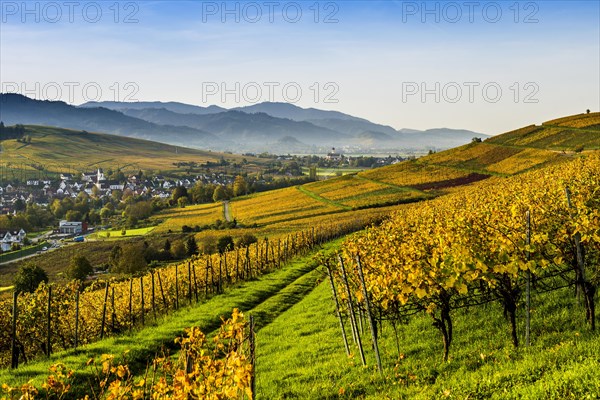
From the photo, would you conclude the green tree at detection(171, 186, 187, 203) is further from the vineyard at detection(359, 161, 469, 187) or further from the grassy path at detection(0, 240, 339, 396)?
the grassy path at detection(0, 240, 339, 396)

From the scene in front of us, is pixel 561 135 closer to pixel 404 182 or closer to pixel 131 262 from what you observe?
pixel 404 182

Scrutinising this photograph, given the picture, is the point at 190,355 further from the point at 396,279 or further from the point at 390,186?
the point at 390,186

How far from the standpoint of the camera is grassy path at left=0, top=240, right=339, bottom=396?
15400 mm

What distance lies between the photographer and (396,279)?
34.6 feet

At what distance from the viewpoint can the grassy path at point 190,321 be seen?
1540 cm

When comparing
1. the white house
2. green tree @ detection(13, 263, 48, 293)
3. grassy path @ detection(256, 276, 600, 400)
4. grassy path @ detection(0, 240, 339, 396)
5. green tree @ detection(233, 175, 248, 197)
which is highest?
green tree @ detection(233, 175, 248, 197)

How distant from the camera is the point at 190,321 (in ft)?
75.8

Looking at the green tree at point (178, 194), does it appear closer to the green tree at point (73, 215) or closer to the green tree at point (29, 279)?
the green tree at point (73, 215)

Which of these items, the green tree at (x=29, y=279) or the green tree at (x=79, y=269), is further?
the green tree at (x=79, y=269)

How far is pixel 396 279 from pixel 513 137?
12332cm

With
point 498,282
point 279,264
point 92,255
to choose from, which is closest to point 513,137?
point 279,264

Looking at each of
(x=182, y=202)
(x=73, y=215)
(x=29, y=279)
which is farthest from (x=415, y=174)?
(x=73, y=215)

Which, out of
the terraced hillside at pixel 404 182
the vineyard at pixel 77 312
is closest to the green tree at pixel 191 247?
the terraced hillside at pixel 404 182

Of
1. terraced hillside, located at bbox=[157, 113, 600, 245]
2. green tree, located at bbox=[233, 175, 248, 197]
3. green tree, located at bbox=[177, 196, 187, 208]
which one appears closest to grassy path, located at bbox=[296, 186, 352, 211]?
terraced hillside, located at bbox=[157, 113, 600, 245]
